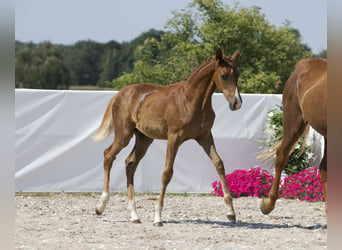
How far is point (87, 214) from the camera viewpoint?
675 centimetres

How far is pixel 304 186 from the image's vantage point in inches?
325

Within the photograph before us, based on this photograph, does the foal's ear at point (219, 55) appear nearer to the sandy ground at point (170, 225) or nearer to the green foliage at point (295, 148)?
the sandy ground at point (170, 225)

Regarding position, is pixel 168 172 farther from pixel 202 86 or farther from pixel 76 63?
pixel 76 63

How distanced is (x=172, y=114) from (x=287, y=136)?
4.20 ft

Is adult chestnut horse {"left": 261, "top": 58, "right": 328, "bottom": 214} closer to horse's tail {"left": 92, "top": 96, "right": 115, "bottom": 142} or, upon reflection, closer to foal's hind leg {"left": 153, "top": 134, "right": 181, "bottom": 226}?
foal's hind leg {"left": 153, "top": 134, "right": 181, "bottom": 226}

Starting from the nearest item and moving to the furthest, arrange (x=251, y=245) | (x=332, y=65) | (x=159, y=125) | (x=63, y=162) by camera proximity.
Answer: (x=332, y=65), (x=251, y=245), (x=159, y=125), (x=63, y=162)

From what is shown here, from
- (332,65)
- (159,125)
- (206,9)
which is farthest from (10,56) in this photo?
(206,9)

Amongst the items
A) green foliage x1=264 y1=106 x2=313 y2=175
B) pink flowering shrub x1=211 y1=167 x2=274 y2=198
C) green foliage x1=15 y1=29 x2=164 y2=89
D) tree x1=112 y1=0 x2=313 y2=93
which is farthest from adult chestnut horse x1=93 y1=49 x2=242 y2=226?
green foliage x1=15 y1=29 x2=164 y2=89

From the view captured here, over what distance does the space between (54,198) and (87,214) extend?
1.83 m

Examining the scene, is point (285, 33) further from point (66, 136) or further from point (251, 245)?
point (251, 245)

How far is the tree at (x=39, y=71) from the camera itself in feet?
187

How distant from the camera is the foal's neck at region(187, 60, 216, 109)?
5.84m

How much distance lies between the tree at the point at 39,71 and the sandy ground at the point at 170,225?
49390 millimetres

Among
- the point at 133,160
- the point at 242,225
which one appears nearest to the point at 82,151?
the point at 133,160
